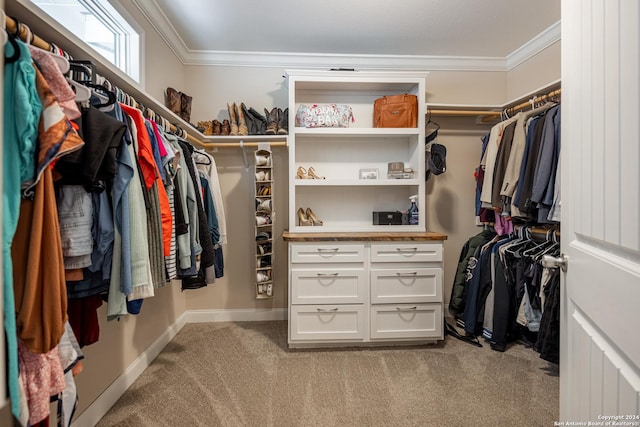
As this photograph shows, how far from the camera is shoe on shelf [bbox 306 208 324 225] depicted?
2.60 meters

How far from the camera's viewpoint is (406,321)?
87.7 inches

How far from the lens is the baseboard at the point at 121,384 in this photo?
4.76 ft

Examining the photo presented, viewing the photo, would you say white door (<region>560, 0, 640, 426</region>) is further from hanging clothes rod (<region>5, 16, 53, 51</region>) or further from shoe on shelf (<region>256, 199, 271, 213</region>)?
shoe on shelf (<region>256, 199, 271, 213</region>)

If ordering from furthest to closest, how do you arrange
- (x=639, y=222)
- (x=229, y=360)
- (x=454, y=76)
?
1. (x=454, y=76)
2. (x=229, y=360)
3. (x=639, y=222)

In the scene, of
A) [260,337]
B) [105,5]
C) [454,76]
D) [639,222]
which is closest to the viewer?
[639,222]

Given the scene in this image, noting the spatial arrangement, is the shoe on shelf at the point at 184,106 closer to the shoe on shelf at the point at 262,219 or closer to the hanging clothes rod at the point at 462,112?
the shoe on shelf at the point at 262,219

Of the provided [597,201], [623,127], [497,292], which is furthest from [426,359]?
[623,127]

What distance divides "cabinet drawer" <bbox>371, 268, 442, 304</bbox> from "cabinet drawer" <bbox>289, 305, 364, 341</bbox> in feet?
0.64

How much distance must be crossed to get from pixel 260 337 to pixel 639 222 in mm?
A: 2377

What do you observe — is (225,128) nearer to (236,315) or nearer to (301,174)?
(301,174)

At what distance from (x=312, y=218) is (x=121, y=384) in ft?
5.56

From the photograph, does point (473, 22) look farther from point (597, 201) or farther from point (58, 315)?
point (58, 315)

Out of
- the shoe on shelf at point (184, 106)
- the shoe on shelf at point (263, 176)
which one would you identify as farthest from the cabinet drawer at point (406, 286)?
the shoe on shelf at point (184, 106)

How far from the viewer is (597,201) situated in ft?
2.39
